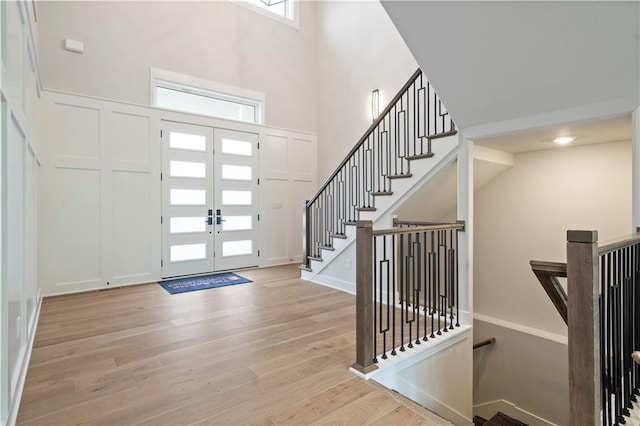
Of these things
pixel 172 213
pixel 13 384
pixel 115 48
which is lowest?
pixel 13 384

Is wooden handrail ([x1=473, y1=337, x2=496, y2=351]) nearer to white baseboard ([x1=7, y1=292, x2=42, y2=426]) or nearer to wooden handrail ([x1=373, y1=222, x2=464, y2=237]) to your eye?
wooden handrail ([x1=373, y1=222, x2=464, y2=237])

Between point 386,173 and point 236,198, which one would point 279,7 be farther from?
point 386,173

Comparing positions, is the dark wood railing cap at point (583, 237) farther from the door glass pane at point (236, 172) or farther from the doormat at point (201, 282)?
the door glass pane at point (236, 172)

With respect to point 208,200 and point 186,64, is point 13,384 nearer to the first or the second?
point 208,200

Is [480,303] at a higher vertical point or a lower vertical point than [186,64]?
lower

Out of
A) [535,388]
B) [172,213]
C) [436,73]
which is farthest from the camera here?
[172,213]

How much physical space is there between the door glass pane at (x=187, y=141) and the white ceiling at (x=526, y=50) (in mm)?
3933

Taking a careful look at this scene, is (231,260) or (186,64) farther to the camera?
(231,260)

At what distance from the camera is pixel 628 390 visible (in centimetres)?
202

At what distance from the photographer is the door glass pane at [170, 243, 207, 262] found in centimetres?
528

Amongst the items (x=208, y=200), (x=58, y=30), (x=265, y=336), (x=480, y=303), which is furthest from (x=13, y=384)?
(x=480, y=303)

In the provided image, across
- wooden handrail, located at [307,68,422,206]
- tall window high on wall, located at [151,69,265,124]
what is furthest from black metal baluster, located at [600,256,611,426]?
tall window high on wall, located at [151,69,265,124]

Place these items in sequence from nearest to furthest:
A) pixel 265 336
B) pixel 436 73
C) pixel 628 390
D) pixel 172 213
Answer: pixel 628 390, pixel 436 73, pixel 265 336, pixel 172 213

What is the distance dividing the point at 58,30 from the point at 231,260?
403 centimetres
